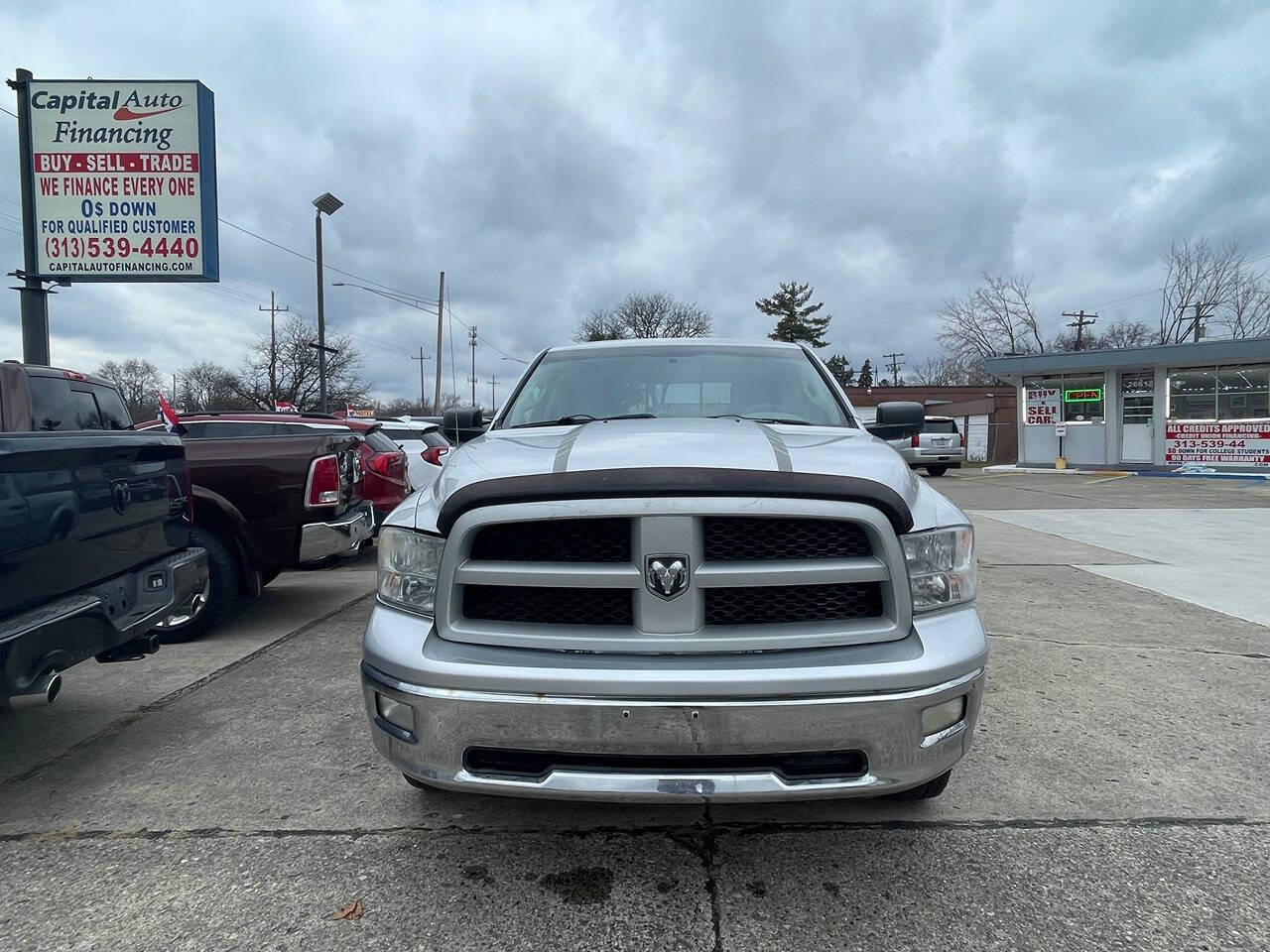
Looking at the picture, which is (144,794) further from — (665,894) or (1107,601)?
(1107,601)

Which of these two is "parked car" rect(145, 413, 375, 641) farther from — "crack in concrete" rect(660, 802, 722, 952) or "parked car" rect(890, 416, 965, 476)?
"parked car" rect(890, 416, 965, 476)

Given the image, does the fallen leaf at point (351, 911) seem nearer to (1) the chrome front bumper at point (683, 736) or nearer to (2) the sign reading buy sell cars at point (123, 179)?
(1) the chrome front bumper at point (683, 736)

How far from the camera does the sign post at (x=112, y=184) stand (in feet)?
31.9

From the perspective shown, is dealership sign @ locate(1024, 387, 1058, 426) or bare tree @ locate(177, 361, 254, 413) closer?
dealership sign @ locate(1024, 387, 1058, 426)

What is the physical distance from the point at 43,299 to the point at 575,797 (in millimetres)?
11702

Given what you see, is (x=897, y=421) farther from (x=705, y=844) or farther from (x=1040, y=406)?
(x=1040, y=406)

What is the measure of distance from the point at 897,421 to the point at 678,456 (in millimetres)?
1929

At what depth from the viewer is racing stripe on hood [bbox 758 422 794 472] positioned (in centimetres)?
213

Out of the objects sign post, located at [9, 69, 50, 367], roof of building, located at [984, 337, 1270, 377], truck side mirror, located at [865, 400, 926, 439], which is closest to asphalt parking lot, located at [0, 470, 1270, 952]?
truck side mirror, located at [865, 400, 926, 439]

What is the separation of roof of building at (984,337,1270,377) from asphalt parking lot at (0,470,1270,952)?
20437mm

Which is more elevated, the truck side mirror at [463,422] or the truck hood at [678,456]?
the truck side mirror at [463,422]

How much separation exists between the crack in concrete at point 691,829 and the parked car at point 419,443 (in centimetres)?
650

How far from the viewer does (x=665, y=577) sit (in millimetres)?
2014

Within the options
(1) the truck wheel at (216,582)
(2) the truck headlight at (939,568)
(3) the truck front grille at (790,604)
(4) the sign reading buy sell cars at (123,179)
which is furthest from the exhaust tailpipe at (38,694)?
(4) the sign reading buy sell cars at (123,179)
